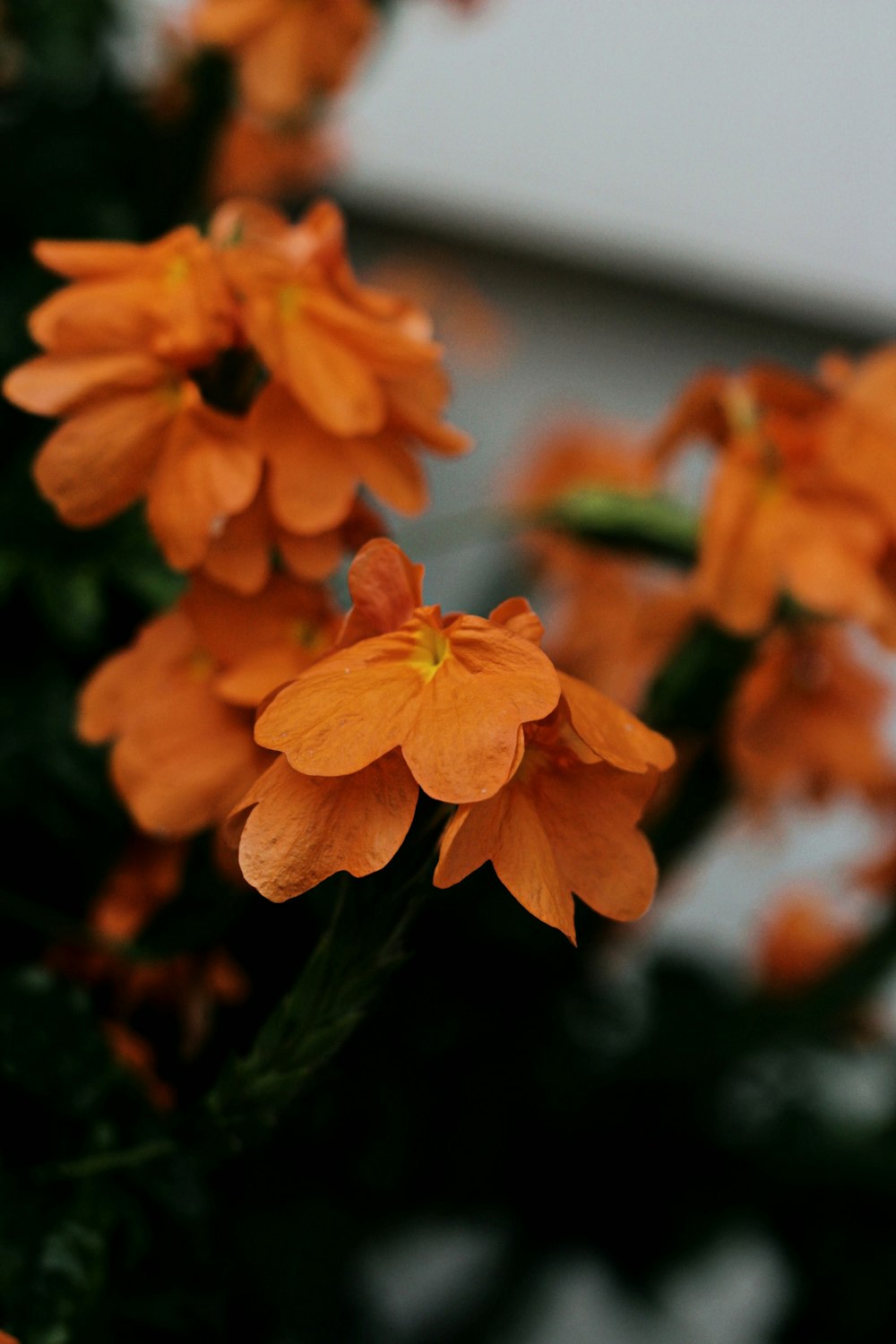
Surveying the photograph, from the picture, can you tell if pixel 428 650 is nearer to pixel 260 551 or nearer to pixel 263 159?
pixel 260 551

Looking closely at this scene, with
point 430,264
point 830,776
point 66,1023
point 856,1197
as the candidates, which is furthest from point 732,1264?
point 430,264

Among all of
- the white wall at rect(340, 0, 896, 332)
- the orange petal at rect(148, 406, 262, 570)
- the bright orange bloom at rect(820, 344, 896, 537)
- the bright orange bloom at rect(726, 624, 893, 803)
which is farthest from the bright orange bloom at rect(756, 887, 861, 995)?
the white wall at rect(340, 0, 896, 332)

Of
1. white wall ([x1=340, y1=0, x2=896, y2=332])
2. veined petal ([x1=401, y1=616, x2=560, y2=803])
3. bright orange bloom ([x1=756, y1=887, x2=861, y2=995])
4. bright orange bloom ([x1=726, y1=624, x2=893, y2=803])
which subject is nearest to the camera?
veined petal ([x1=401, y1=616, x2=560, y2=803])

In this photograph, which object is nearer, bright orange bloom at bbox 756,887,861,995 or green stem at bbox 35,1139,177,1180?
green stem at bbox 35,1139,177,1180

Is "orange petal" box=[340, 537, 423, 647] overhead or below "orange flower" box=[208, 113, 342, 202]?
overhead

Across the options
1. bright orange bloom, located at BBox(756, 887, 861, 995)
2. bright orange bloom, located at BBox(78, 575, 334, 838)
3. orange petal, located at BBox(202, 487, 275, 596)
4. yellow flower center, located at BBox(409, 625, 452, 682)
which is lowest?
bright orange bloom, located at BBox(756, 887, 861, 995)

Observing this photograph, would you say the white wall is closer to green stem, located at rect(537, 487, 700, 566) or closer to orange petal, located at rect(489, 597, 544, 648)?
green stem, located at rect(537, 487, 700, 566)

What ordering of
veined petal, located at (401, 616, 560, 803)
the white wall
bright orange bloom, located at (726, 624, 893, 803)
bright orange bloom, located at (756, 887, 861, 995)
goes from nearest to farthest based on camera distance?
veined petal, located at (401, 616, 560, 803) → bright orange bloom, located at (726, 624, 893, 803) → bright orange bloom, located at (756, 887, 861, 995) → the white wall

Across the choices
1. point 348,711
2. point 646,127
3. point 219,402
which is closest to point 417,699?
point 348,711
